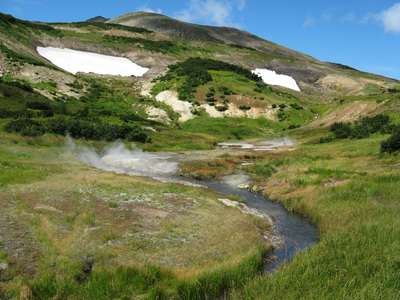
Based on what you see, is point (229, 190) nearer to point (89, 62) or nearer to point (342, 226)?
point (342, 226)

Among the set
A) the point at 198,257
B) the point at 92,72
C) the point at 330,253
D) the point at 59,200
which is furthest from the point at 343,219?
the point at 92,72

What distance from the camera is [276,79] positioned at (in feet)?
433

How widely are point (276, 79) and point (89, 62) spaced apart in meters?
87.7

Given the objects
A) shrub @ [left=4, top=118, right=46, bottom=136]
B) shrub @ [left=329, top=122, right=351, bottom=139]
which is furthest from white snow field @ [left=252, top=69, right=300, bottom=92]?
shrub @ [left=4, top=118, right=46, bottom=136]

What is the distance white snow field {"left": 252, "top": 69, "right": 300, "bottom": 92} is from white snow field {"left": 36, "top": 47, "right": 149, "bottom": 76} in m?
56.8

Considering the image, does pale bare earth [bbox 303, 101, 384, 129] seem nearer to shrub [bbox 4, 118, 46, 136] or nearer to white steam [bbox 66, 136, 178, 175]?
white steam [bbox 66, 136, 178, 175]

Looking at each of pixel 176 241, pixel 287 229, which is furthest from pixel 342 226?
pixel 176 241

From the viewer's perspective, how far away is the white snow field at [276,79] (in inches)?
5074

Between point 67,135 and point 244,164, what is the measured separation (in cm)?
2692

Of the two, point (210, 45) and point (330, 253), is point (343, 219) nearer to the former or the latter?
point (330, 253)

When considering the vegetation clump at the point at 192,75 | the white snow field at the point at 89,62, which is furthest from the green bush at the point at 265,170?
the white snow field at the point at 89,62

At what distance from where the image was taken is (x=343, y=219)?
1435cm

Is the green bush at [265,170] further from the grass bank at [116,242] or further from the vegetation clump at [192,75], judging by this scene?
the vegetation clump at [192,75]

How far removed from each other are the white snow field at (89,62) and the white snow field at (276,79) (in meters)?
56.8
